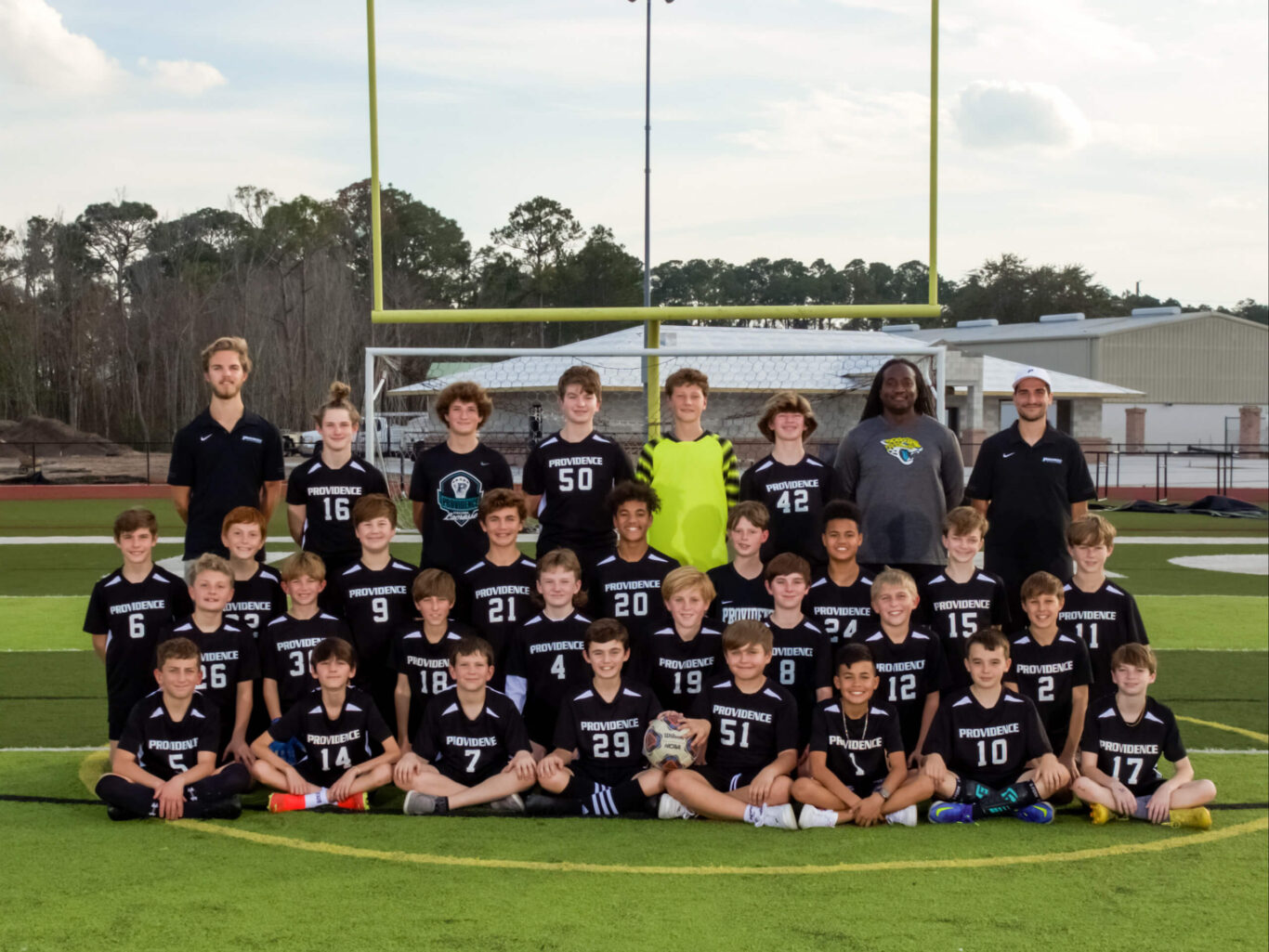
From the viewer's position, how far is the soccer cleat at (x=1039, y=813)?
172 inches

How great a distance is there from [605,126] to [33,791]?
5317mm

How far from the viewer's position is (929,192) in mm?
7293

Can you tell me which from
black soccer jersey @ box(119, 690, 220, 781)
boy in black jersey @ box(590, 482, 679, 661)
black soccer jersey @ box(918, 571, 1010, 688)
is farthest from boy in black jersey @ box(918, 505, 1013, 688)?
black soccer jersey @ box(119, 690, 220, 781)

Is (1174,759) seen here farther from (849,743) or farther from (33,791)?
(33,791)

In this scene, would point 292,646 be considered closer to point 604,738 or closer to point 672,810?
point 604,738

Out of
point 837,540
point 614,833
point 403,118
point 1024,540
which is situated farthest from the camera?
point 403,118

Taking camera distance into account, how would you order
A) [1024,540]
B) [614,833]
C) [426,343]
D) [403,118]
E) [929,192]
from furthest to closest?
[426,343] < [403,118] < [929,192] < [1024,540] < [614,833]

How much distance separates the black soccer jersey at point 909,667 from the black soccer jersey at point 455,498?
164 cm

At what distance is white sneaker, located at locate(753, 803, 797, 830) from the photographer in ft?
14.1

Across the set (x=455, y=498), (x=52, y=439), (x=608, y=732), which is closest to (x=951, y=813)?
(x=608, y=732)

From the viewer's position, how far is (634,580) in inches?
190

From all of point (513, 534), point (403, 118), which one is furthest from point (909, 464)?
point (403, 118)

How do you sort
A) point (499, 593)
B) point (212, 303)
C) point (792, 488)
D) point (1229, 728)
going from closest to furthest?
point (499, 593) → point (792, 488) → point (1229, 728) → point (212, 303)

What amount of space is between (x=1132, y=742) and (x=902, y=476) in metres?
1.31
